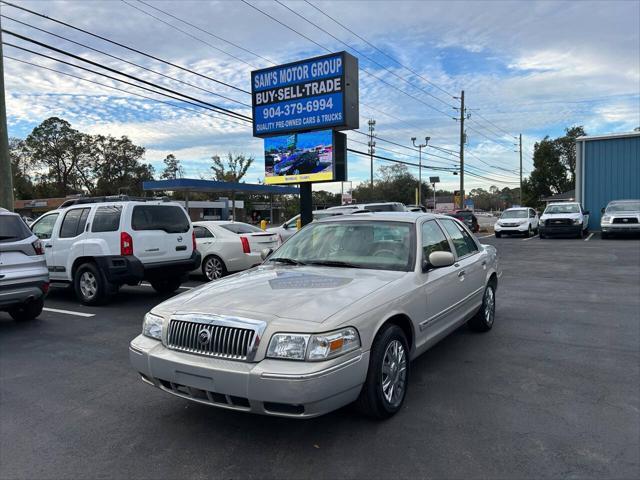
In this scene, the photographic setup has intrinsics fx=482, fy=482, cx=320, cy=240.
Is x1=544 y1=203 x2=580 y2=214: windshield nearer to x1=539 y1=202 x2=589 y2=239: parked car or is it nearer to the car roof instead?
x1=539 y1=202 x2=589 y2=239: parked car

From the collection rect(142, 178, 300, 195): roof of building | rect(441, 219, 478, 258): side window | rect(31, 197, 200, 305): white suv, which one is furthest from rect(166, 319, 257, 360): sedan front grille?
rect(142, 178, 300, 195): roof of building

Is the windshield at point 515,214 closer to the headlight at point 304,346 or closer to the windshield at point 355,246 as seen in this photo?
the windshield at point 355,246

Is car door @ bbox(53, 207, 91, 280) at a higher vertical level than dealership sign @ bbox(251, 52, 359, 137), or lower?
lower

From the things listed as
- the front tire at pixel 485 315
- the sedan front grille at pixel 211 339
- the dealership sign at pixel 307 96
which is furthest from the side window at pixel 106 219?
the dealership sign at pixel 307 96

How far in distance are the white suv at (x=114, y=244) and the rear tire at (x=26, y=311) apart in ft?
3.20

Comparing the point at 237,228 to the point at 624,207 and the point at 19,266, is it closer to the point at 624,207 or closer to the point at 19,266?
the point at 19,266

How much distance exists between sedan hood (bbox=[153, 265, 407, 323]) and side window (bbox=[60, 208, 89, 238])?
18.0 feet

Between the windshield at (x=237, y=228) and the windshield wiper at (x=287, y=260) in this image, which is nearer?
the windshield wiper at (x=287, y=260)

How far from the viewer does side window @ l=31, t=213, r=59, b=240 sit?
911 cm

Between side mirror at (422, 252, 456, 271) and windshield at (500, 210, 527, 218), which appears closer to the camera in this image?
side mirror at (422, 252, 456, 271)

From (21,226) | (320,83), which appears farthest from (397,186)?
(21,226)

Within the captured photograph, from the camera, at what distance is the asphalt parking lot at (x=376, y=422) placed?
9.91 ft

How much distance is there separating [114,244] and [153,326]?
16.3 feet

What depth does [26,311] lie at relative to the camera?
7305 millimetres
